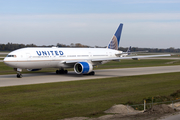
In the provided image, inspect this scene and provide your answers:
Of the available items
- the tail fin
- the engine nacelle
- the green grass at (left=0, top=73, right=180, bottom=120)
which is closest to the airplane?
the engine nacelle

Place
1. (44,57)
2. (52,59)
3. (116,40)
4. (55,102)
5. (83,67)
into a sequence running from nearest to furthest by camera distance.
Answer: (55,102) < (44,57) < (83,67) < (52,59) < (116,40)

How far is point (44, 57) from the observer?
3372cm

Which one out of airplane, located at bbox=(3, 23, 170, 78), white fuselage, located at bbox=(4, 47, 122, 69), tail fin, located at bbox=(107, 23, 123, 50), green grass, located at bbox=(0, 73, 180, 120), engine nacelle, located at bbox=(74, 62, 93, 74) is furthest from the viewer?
tail fin, located at bbox=(107, 23, 123, 50)

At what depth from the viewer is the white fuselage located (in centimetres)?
3095

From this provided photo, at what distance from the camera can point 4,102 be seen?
57.6 feet

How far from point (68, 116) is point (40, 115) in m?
1.70

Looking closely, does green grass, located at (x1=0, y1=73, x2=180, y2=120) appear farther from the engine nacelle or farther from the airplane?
the engine nacelle

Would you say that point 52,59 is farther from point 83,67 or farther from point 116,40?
point 116,40

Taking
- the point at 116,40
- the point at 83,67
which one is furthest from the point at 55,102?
the point at 116,40

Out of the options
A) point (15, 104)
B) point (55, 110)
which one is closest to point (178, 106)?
point (55, 110)

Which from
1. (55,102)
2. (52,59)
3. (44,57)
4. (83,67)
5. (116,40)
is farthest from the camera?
(116,40)

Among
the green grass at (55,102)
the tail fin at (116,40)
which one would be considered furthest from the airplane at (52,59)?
the green grass at (55,102)

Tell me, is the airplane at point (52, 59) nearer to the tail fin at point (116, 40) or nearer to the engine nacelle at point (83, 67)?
the engine nacelle at point (83, 67)

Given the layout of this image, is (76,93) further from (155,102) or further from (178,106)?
(178,106)
